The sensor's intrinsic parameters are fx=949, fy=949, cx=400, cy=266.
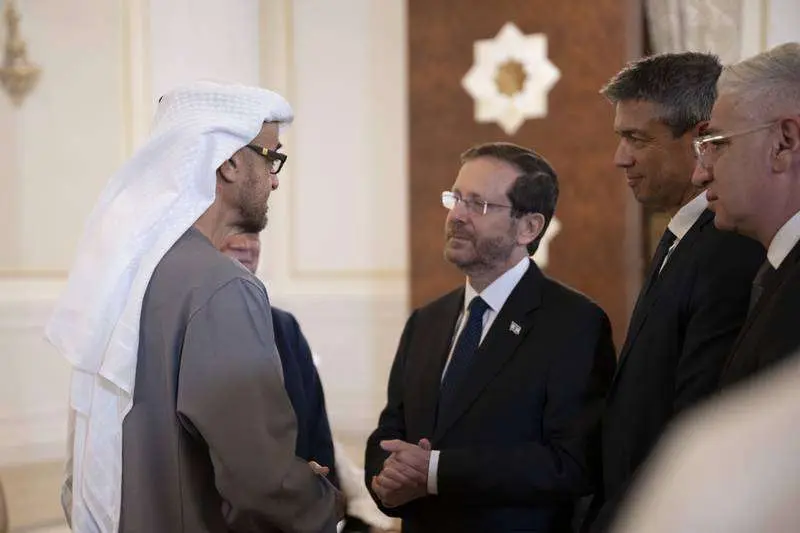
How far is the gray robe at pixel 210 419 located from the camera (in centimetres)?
188

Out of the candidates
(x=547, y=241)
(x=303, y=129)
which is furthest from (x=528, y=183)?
(x=303, y=129)

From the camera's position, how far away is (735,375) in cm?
155

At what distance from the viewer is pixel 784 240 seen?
1.72 meters

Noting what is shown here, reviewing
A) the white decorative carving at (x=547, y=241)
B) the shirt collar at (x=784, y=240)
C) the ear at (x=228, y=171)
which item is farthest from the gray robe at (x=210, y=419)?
the white decorative carving at (x=547, y=241)

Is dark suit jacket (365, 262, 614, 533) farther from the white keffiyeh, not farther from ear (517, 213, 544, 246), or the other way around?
the white keffiyeh

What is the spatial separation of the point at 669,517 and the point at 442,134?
5.42 meters

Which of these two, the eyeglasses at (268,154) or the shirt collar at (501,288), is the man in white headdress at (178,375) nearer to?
the eyeglasses at (268,154)

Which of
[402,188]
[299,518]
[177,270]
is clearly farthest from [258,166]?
[402,188]

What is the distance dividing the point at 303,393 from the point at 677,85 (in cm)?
142

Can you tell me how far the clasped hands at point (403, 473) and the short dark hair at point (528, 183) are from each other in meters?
0.71

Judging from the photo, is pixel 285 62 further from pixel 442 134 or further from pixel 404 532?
pixel 404 532

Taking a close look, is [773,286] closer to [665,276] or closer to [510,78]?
[665,276]

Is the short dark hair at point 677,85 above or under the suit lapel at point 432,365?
above

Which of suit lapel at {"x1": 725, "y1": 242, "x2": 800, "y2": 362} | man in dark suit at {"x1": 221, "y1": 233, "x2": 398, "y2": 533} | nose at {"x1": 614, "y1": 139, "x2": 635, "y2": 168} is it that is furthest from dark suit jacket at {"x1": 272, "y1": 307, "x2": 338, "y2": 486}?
suit lapel at {"x1": 725, "y1": 242, "x2": 800, "y2": 362}
